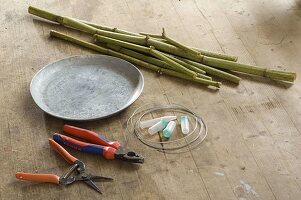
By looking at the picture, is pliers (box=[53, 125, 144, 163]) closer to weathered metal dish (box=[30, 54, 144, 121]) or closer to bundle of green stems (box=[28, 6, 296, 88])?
weathered metal dish (box=[30, 54, 144, 121])

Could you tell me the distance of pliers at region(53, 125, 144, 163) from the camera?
3.99 ft

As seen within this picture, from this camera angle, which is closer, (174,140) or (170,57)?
(174,140)

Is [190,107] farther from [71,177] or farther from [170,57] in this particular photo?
[71,177]

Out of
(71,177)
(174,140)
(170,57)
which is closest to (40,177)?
(71,177)

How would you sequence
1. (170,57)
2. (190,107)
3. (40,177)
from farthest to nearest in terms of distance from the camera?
1. (170,57)
2. (190,107)
3. (40,177)

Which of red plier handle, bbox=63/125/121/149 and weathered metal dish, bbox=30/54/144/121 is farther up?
red plier handle, bbox=63/125/121/149

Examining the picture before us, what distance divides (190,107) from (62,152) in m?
0.42

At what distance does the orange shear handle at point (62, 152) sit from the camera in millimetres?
1209

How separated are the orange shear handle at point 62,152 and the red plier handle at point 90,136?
6cm

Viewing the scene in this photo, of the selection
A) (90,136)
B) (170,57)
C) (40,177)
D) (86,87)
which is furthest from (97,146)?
(170,57)

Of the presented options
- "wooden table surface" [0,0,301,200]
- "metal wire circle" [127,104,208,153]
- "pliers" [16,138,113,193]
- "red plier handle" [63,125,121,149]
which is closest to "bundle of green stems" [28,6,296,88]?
"wooden table surface" [0,0,301,200]

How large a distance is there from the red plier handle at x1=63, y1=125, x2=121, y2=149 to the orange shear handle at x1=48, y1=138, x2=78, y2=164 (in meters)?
0.06

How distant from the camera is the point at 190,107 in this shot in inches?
56.0

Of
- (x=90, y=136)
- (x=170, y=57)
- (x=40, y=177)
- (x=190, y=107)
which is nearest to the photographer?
(x=40, y=177)
